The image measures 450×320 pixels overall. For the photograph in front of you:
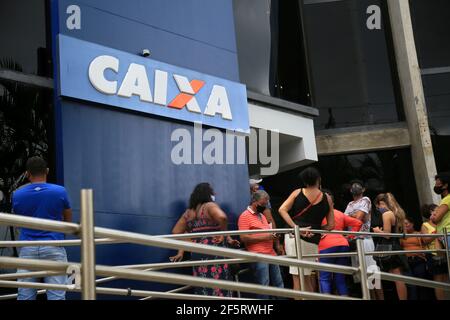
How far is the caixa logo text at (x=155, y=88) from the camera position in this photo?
933 cm

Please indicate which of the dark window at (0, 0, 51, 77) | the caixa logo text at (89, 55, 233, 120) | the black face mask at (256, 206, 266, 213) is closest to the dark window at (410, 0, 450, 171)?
the caixa logo text at (89, 55, 233, 120)

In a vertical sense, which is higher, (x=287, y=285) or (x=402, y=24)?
(x=402, y=24)

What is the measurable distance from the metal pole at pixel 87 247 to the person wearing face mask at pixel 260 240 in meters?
4.75

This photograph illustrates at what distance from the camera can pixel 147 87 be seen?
991 centimetres

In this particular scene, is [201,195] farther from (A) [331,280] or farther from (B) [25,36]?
(B) [25,36]

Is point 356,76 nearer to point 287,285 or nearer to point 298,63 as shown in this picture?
point 298,63

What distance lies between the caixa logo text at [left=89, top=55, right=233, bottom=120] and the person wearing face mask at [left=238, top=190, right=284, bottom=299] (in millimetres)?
2477

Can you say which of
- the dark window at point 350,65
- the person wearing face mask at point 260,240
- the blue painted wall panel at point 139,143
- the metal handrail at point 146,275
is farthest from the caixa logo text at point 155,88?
the metal handrail at point 146,275

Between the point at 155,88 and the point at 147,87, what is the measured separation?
155 mm

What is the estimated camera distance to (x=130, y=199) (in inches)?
367

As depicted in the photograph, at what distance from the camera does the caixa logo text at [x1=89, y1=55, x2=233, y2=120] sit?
9.33m

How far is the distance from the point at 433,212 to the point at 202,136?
377 cm

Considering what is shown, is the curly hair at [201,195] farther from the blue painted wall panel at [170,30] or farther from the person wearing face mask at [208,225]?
the blue painted wall panel at [170,30]
